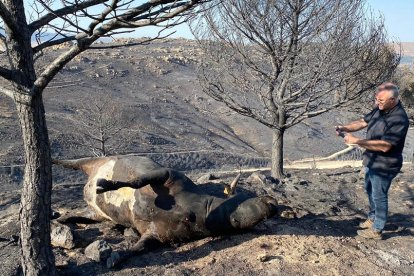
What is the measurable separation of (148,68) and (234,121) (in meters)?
12.6

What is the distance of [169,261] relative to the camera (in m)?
4.58

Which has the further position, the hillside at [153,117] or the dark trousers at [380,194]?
the hillside at [153,117]

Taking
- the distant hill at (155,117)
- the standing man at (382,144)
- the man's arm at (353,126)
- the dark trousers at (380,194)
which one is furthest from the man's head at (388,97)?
the distant hill at (155,117)

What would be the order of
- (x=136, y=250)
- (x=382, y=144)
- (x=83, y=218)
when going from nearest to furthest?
(x=136, y=250) → (x=382, y=144) → (x=83, y=218)

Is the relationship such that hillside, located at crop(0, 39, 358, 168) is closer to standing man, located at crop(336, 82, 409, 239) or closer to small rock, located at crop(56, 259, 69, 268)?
standing man, located at crop(336, 82, 409, 239)

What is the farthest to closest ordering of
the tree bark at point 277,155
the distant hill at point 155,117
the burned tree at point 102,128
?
1. the distant hill at point 155,117
2. the burned tree at point 102,128
3. the tree bark at point 277,155

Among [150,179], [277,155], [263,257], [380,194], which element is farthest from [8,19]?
[277,155]

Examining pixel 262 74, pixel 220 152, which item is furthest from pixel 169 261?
pixel 220 152

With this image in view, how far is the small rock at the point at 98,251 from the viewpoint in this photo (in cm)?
444

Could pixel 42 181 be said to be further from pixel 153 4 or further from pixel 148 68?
pixel 148 68

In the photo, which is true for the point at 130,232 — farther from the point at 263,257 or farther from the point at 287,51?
the point at 287,51

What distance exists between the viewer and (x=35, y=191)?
3787 millimetres

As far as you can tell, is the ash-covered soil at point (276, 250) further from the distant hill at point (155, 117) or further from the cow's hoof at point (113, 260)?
the distant hill at point (155, 117)

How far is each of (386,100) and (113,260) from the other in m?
3.50
